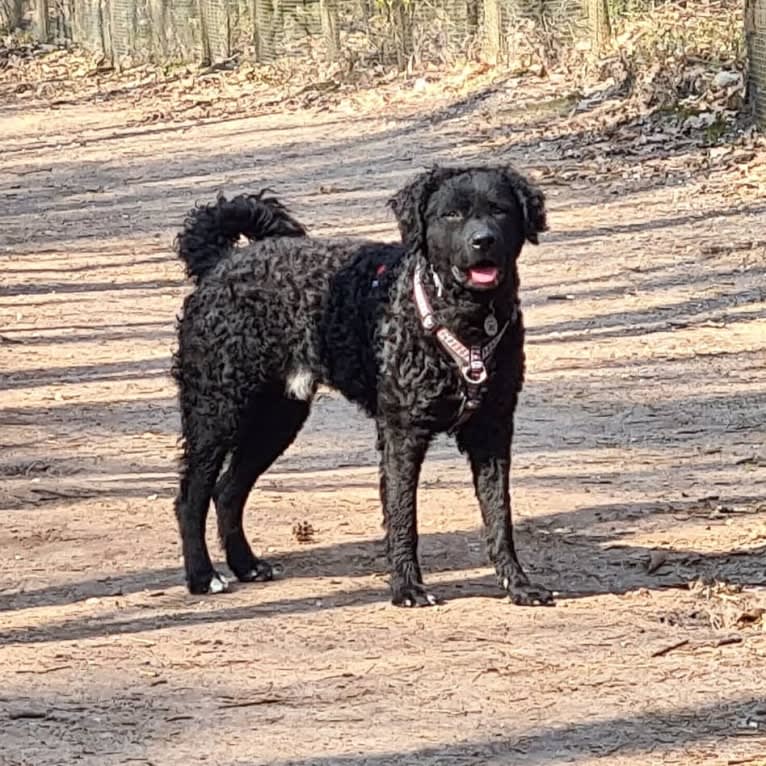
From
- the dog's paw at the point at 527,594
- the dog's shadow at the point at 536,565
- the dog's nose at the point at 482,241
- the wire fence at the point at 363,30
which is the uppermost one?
the dog's nose at the point at 482,241

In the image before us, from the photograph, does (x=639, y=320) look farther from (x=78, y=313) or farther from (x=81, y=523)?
(x=81, y=523)

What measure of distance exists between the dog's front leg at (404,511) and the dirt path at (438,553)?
0.10 m

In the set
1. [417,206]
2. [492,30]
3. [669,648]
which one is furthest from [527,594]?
[492,30]

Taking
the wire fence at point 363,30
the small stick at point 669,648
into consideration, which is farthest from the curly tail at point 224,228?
the wire fence at point 363,30

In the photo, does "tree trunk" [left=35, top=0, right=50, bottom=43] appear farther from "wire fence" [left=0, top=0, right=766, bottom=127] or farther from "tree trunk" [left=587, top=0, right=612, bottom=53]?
"tree trunk" [left=587, top=0, right=612, bottom=53]

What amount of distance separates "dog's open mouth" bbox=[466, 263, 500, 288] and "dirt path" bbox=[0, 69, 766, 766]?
48.2 inches

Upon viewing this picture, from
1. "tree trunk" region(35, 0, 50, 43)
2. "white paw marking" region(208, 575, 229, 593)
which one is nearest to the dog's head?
"white paw marking" region(208, 575, 229, 593)

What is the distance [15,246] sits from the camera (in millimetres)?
18031

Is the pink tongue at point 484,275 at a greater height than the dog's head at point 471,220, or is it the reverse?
the dog's head at point 471,220

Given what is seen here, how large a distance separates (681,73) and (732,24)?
1.67 m

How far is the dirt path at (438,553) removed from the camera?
566 centimetres

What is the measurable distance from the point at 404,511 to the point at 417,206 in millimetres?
1144

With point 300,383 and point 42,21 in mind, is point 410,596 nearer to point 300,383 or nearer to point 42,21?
point 300,383

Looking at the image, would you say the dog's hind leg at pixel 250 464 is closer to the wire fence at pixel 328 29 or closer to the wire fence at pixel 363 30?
the wire fence at pixel 363 30
